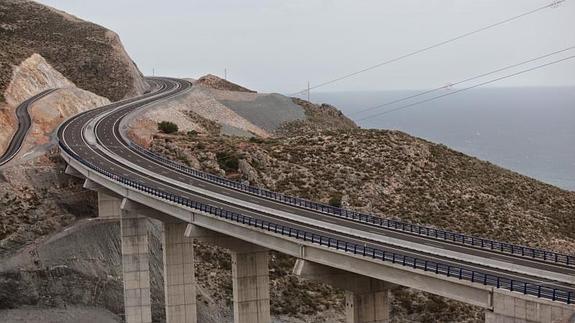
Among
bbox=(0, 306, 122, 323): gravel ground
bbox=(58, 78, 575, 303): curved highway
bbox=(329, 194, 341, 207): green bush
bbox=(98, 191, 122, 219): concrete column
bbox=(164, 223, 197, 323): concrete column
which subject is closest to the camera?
bbox=(58, 78, 575, 303): curved highway

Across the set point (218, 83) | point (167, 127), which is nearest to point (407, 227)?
point (167, 127)

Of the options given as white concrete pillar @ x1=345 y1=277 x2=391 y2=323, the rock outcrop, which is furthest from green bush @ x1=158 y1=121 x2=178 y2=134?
white concrete pillar @ x1=345 y1=277 x2=391 y2=323

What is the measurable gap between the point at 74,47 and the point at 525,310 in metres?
131

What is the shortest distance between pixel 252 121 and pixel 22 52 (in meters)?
44.6

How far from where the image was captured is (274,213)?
5697cm

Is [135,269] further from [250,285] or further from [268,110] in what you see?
[268,110]

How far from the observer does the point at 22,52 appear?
5074 inches

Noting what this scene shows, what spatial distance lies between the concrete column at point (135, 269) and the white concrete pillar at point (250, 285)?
65.7 ft

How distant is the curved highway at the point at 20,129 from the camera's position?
90.4 m

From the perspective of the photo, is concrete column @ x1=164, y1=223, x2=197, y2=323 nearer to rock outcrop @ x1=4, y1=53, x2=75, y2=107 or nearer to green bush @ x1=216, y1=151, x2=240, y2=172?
green bush @ x1=216, y1=151, x2=240, y2=172

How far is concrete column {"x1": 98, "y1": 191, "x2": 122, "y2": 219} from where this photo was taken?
3123 inches

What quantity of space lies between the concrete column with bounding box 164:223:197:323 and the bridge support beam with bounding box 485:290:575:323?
35.4 m

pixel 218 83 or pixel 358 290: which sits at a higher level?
pixel 218 83

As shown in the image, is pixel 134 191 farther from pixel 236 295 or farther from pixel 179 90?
pixel 179 90
